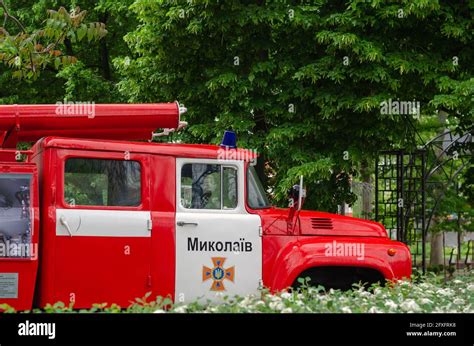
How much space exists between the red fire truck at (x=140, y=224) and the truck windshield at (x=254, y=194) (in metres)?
0.01

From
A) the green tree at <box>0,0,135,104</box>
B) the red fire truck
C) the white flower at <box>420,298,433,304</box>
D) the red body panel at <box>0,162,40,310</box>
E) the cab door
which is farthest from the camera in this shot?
the green tree at <box>0,0,135,104</box>

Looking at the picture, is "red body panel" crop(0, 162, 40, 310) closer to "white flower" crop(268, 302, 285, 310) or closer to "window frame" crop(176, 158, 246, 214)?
"window frame" crop(176, 158, 246, 214)

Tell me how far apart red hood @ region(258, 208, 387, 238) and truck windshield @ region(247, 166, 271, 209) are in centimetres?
8

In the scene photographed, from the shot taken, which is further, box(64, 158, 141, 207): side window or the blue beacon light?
the blue beacon light

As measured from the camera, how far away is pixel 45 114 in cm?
894

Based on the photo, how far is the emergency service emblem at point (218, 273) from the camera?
8781mm

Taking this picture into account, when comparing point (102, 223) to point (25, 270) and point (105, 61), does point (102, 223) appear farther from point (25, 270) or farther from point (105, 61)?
point (105, 61)

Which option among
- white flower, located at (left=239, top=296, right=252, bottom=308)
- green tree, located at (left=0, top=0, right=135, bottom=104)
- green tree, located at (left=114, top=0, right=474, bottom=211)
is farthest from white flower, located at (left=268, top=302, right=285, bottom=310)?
green tree, located at (left=0, top=0, right=135, bottom=104)

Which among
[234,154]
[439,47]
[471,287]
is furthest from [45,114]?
[439,47]

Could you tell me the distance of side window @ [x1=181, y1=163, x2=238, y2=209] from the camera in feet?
29.6

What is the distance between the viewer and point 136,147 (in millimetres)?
8867

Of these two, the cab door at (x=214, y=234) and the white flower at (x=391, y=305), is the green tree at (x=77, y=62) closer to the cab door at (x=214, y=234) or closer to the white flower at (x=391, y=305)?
the cab door at (x=214, y=234)

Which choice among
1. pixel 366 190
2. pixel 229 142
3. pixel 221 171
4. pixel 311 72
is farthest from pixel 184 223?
pixel 366 190

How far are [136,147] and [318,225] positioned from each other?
228 cm
